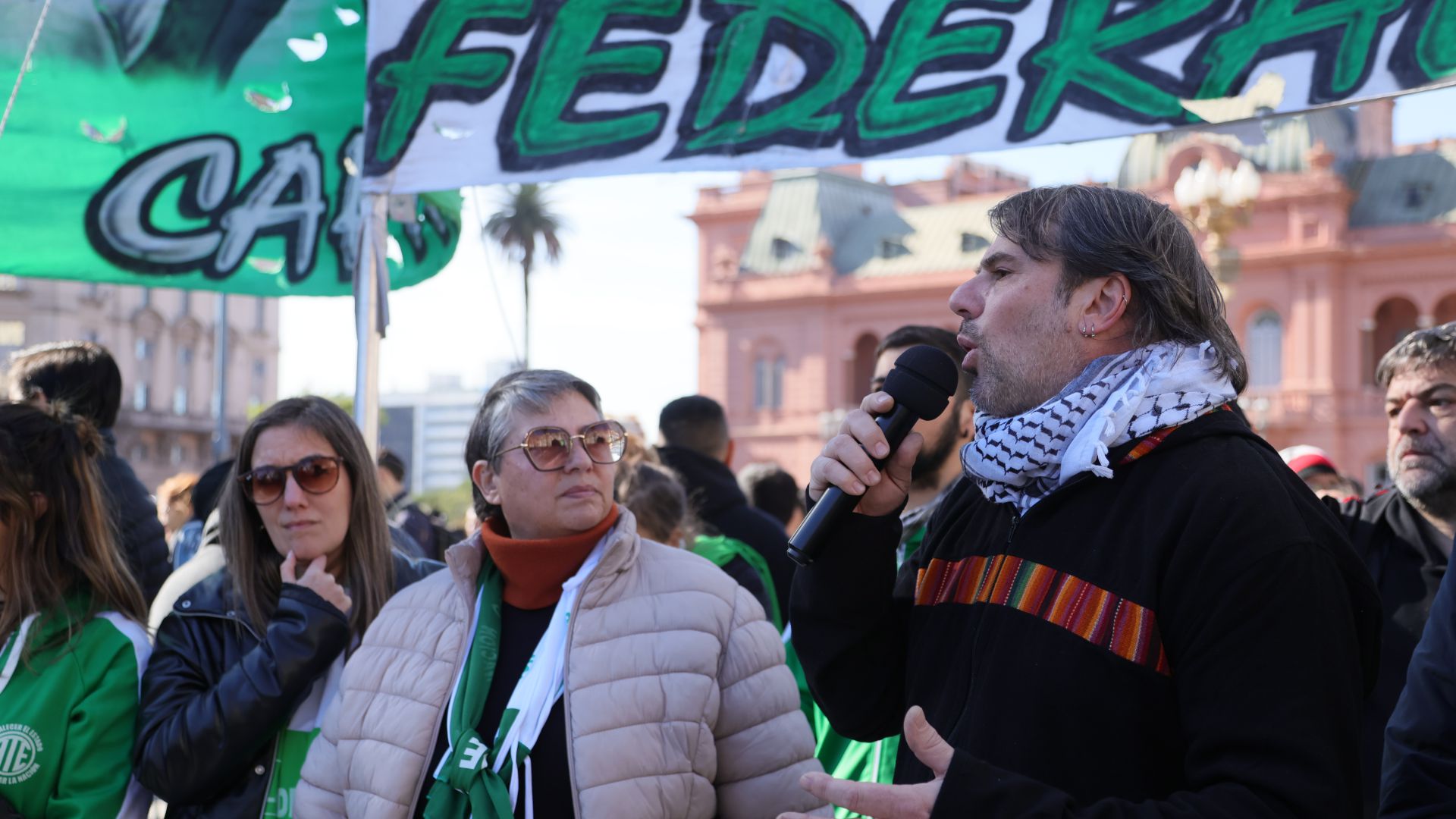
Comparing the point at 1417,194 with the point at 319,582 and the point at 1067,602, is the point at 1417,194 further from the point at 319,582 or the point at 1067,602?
the point at 1067,602

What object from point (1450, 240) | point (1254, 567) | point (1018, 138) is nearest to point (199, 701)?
point (1254, 567)

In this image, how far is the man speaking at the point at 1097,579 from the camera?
1702 millimetres

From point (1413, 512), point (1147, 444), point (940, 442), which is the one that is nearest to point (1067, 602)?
point (1147, 444)

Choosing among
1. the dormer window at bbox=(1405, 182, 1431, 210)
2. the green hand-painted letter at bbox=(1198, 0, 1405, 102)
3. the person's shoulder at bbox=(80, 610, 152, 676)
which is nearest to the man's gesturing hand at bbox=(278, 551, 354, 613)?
the person's shoulder at bbox=(80, 610, 152, 676)

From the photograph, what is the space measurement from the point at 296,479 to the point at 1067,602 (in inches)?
92.1

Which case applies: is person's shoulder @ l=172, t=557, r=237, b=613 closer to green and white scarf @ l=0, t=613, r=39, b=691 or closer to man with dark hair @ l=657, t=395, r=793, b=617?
green and white scarf @ l=0, t=613, r=39, b=691

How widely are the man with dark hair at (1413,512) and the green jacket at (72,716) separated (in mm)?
3170

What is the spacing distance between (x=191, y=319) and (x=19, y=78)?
6263cm

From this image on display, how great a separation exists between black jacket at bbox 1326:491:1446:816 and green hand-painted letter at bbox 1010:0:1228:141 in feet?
4.24

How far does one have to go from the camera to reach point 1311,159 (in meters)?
39.1

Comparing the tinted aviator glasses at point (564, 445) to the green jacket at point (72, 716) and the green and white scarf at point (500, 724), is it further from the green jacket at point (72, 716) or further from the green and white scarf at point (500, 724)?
the green jacket at point (72, 716)

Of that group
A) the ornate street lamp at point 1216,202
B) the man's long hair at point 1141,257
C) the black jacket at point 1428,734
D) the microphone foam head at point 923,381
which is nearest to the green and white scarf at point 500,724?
the microphone foam head at point 923,381

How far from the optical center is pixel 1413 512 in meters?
3.84

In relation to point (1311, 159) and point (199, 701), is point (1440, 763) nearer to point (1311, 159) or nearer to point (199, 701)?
point (199, 701)
